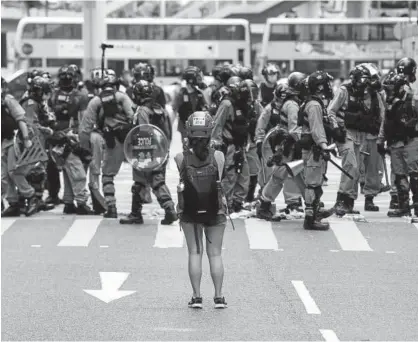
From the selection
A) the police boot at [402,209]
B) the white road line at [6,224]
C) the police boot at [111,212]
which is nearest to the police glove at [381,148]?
the police boot at [402,209]

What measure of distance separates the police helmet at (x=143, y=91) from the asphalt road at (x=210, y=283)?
5.35ft

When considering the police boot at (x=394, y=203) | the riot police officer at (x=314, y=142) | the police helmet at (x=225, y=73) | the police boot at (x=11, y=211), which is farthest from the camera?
the police helmet at (x=225, y=73)

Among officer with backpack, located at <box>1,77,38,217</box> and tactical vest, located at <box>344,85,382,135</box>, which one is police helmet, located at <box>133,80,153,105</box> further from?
tactical vest, located at <box>344,85,382,135</box>

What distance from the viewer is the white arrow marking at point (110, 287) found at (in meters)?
10.2

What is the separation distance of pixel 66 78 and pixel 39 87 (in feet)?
2.80

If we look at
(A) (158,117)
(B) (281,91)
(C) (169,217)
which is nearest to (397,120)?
(B) (281,91)

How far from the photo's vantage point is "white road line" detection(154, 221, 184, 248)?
529 inches

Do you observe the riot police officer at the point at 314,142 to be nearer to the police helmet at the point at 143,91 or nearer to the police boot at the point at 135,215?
the police helmet at the point at 143,91

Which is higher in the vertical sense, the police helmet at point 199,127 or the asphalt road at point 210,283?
the police helmet at point 199,127

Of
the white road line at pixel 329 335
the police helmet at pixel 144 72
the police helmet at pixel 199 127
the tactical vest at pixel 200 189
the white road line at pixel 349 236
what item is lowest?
the white road line at pixel 349 236

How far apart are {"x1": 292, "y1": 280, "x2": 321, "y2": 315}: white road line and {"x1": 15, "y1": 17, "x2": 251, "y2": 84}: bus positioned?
133 ft

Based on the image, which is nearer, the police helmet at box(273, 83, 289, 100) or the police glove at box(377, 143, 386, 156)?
the police helmet at box(273, 83, 289, 100)

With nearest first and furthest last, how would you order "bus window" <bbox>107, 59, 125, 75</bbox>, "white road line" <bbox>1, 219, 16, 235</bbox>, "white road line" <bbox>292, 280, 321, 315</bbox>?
"white road line" <bbox>292, 280, 321, 315</bbox>, "white road line" <bbox>1, 219, 16, 235</bbox>, "bus window" <bbox>107, 59, 125, 75</bbox>

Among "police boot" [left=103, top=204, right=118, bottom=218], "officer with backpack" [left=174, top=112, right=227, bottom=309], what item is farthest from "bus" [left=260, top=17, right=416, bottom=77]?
"officer with backpack" [left=174, top=112, right=227, bottom=309]
